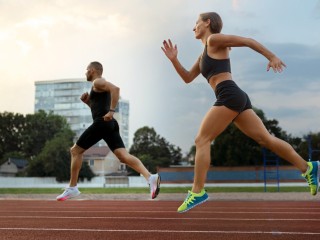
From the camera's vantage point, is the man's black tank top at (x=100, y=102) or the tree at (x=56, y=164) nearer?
the man's black tank top at (x=100, y=102)

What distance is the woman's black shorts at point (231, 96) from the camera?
464 centimetres

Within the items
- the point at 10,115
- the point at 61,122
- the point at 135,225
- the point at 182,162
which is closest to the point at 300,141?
the point at 182,162

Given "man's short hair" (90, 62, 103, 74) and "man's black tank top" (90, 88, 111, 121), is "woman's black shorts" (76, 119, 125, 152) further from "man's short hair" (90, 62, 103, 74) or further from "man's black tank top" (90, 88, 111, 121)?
"man's short hair" (90, 62, 103, 74)

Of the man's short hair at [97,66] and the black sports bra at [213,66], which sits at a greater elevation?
the man's short hair at [97,66]

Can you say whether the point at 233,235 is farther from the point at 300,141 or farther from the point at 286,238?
the point at 300,141

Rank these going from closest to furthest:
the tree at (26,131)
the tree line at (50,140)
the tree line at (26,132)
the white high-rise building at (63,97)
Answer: the tree line at (50,140) < the tree line at (26,132) < the tree at (26,131) < the white high-rise building at (63,97)

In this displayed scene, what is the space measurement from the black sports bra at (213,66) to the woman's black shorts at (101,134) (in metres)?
2.71

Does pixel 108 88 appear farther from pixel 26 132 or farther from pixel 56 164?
pixel 26 132

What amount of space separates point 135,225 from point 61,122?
268ft

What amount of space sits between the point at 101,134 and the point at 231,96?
3146mm

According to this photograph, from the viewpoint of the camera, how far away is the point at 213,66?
4.80 meters

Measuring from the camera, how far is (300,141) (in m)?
66.1

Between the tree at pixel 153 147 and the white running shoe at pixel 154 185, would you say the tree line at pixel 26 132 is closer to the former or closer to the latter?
the tree at pixel 153 147

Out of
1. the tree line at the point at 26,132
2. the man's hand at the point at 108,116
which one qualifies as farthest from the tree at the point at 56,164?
the man's hand at the point at 108,116
